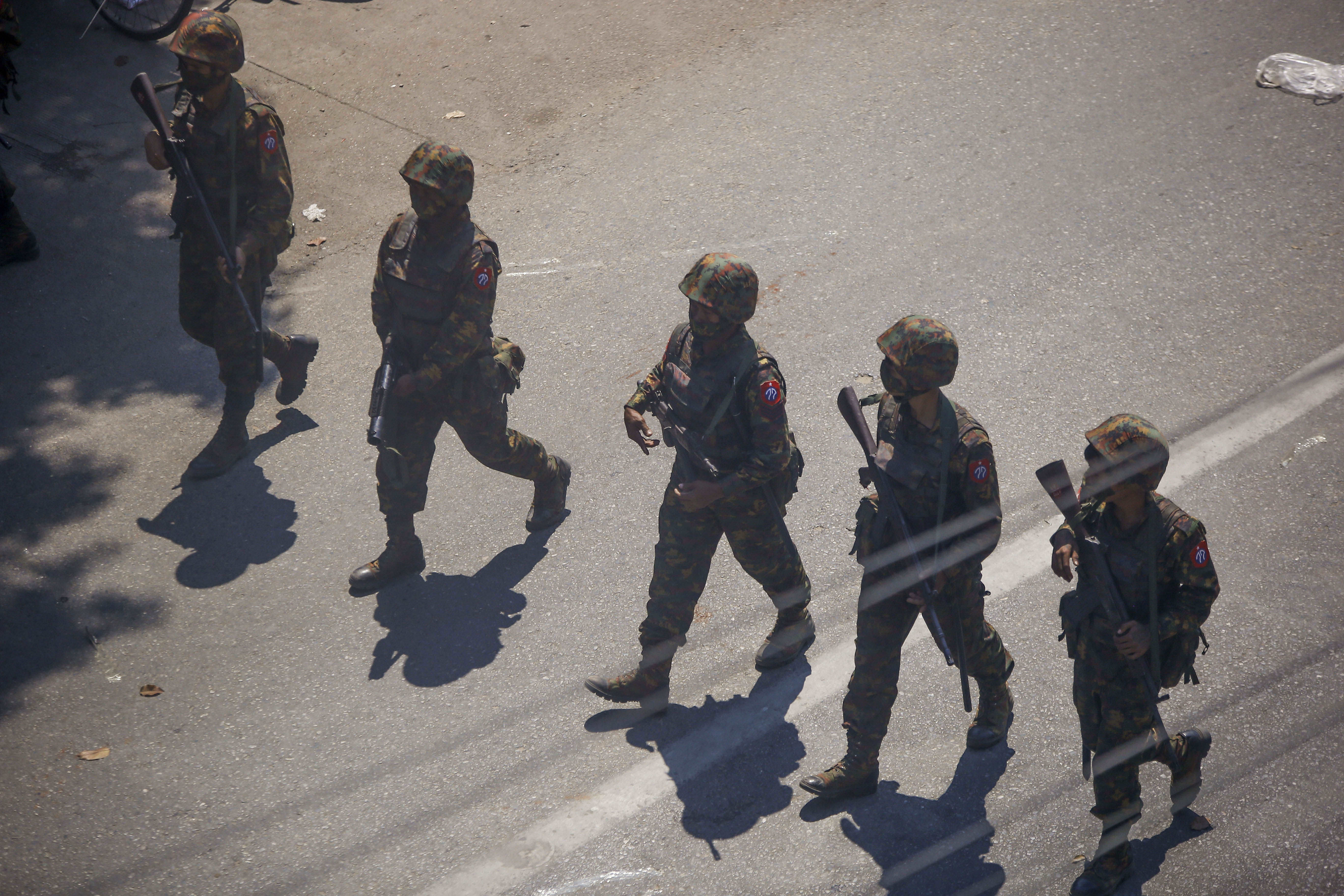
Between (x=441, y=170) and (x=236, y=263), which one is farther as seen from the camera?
(x=236, y=263)

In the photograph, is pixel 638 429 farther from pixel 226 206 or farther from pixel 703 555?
pixel 226 206

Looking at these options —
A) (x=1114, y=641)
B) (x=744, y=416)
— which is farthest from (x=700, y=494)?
(x=1114, y=641)

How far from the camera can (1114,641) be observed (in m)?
3.26

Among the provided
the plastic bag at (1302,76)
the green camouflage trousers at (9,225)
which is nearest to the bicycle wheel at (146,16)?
the green camouflage trousers at (9,225)

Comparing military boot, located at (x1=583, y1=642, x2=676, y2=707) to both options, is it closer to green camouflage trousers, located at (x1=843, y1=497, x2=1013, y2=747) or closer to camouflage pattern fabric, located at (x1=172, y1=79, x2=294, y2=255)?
green camouflage trousers, located at (x1=843, y1=497, x2=1013, y2=747)

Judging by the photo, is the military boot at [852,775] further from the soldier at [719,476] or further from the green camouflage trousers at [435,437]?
the green camouflage trousers at [435,437]

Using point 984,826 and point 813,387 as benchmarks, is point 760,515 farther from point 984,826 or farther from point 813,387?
point 813,387

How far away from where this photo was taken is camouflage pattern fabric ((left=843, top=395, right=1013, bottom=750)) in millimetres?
3490

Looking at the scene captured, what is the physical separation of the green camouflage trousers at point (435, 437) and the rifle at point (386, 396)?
6 cm

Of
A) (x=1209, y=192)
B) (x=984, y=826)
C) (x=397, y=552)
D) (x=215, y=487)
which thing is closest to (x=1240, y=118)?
(x=1209, y=192)

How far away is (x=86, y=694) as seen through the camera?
4566 millimetres

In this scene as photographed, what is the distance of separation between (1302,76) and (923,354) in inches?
268

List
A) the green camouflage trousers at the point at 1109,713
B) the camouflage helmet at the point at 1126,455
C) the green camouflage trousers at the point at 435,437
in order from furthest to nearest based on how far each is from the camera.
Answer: the green camouflage trousers at the point at 435,437, the green camouflage trousers at the point at 1109,713, the camouflage helmet at the point at 1126,455

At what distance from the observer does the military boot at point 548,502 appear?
5.32 meters
